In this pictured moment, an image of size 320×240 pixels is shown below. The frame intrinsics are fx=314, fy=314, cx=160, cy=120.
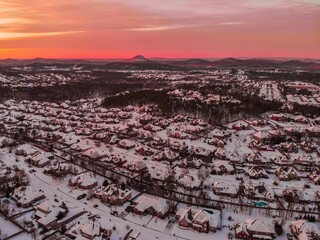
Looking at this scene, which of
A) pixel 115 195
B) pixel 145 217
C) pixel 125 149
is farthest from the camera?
pixel 125 149

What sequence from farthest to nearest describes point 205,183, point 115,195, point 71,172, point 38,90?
1. point 38,90
2. point 71,172
3. point 205,183
4. point 115,195

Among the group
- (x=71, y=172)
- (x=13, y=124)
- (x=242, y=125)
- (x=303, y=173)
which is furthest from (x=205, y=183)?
(x=13, y=124)

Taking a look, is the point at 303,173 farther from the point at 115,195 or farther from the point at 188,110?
the point at 188,110

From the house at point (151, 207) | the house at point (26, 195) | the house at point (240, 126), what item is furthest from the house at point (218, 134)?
the house at point (26, 195)

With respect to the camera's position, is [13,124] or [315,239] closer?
[315,239]

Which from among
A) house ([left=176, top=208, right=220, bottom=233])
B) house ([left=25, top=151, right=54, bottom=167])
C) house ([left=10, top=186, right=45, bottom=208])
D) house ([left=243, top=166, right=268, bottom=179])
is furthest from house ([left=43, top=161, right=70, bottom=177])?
house ([left=243, top=166, right=268, bottom=179])

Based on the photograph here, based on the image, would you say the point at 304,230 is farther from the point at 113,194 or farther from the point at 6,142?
the point at 6,142

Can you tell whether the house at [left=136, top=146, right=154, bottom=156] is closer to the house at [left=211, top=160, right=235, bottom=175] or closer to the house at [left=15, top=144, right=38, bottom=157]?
the house at [left=211, top=160, right=235, bottom=175]
